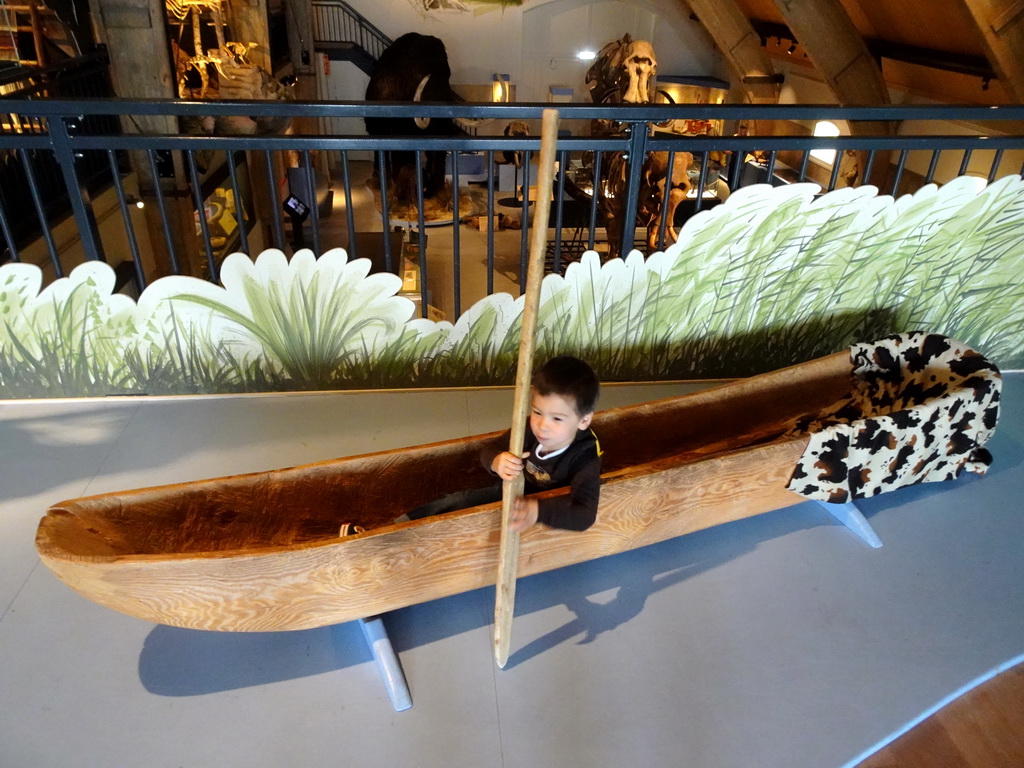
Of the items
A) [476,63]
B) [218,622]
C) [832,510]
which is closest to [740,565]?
[832,510]

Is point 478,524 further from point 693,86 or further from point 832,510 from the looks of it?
point 693,86

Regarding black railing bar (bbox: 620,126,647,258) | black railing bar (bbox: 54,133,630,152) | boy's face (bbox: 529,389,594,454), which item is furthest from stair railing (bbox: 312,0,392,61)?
boy's face (bbox: 529,389,594,454)

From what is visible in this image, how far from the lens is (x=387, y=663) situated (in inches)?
75.4

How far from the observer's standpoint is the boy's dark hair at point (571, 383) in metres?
1.73

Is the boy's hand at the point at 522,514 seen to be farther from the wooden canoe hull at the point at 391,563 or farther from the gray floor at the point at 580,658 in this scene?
the gray floor at the point at 580,658

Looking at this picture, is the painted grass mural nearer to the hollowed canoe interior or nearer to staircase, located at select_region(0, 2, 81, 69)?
the hollowed canoe interior

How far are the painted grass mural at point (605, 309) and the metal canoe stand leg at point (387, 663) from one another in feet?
4.84

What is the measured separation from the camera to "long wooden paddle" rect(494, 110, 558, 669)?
1469mm

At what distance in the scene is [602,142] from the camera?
2898 millimetres

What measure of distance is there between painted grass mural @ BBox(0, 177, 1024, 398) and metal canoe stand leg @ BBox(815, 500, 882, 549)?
1.09 metres

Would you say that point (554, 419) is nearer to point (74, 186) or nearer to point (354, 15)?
point (74, 186)

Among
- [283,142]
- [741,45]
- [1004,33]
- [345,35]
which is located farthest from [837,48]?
[345,35]

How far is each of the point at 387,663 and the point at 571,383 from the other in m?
0.93

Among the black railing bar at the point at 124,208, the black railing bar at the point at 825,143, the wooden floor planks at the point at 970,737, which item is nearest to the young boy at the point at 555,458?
the wooden floor planks at the point at 970,737
